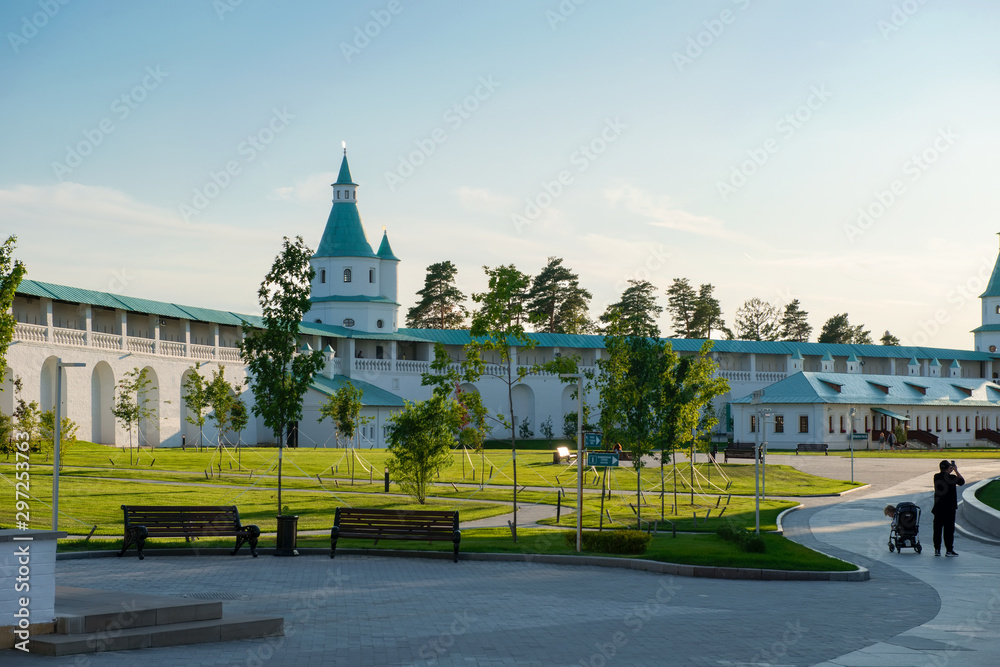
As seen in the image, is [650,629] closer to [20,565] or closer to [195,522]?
[20,565]

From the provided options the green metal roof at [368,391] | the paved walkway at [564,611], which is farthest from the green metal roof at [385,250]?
the paved walkway at [564,611]

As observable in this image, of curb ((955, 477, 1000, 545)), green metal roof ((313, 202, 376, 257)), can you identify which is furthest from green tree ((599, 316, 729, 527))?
green metal roof ((313, 202, 376, 257))

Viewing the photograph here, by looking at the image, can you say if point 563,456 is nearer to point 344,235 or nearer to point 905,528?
point 905,528

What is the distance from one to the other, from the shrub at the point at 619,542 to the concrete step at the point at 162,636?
7.96m

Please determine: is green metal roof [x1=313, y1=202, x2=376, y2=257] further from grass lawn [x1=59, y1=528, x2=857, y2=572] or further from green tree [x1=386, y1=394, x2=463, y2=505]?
grass lawn [x1=59, y1=528, x2=857, y2=572]

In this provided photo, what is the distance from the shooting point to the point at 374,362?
61.7 metres

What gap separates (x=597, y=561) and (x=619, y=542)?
0.65 metres

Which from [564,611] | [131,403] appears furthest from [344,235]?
[564,611]

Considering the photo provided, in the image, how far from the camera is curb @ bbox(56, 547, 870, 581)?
47.8 ft

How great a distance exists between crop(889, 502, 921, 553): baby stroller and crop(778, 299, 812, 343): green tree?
3877 inches

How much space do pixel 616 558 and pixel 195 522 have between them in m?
7.23

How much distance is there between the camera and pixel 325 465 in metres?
37.5

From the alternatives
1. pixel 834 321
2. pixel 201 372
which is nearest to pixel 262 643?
pixel 201 372

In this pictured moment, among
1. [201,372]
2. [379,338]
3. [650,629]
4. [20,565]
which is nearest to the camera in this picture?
[20,565]
